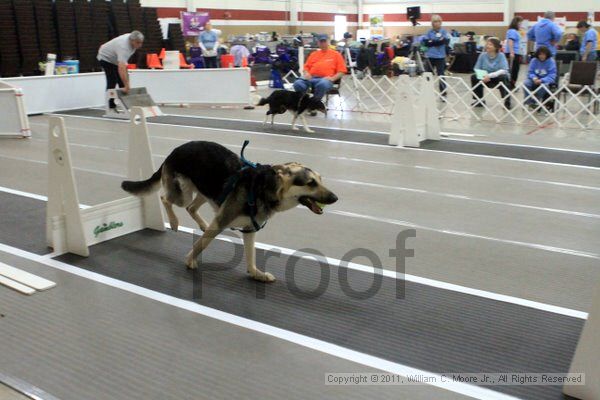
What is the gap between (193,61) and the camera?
18000 mm

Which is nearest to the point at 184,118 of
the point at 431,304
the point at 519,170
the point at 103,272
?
the point at 519,170

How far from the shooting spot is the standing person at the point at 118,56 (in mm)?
10609

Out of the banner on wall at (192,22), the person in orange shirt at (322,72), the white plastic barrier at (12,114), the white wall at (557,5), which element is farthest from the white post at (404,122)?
the white wall at (557,5)

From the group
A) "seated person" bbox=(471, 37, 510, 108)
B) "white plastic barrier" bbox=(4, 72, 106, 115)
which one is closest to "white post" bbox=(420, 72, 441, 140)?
"seated person" bbox=(471, 37, 510, 108)

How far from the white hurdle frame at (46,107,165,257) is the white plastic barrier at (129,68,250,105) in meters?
8.40

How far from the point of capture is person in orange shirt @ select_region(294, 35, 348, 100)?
35.5ft

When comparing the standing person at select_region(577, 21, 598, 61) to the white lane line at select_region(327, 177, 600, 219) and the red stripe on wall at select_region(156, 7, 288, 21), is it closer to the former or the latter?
the white lane line at select_region(327, 177, 600, 219)

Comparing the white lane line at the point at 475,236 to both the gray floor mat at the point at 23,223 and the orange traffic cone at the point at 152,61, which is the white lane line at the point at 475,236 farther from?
the orange traffic cone at the point at 152,61

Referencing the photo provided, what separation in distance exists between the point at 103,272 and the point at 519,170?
491 centimetres

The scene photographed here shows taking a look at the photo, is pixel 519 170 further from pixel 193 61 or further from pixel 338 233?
pixel 193 61

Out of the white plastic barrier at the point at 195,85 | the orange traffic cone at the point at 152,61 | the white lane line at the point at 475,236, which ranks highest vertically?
the orange traffic cone at the point at 152,61

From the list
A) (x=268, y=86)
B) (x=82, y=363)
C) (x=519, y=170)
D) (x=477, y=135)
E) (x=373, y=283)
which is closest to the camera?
(x=82, y=363)

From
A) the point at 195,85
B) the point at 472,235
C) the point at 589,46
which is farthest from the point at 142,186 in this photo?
the point at 589,46

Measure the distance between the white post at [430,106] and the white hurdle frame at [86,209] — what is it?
5043 millimetres
